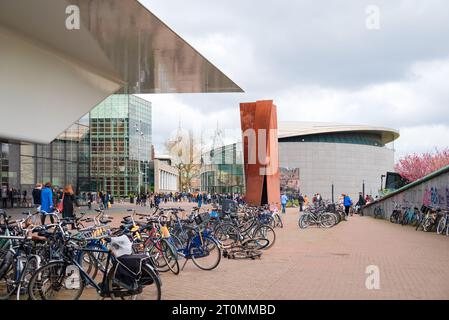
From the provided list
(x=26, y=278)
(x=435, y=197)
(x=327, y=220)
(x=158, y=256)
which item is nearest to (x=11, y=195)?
(x=327, y=220)

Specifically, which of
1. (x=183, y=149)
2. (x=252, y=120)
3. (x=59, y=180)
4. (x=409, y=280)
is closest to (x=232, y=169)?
(x=183, y=149)

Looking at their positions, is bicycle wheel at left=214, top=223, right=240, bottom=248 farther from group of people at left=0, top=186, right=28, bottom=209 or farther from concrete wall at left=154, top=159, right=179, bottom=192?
concrete wall at left=154, top=159, right=179, bottom=192

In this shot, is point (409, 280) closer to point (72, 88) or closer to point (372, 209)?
point (72, 88)

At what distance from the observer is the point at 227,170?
63.8m

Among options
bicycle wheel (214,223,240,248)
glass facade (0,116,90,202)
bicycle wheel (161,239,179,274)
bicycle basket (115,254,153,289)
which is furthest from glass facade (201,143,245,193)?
bicycle basket (115,254,153,289)

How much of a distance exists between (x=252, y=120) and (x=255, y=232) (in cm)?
1515

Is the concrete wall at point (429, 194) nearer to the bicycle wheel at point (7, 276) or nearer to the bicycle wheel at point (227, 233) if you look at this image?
the bicycle wheel at point (227, 233)

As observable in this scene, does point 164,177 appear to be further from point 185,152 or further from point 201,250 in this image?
point 201,250

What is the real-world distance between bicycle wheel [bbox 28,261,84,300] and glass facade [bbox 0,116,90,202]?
23485 millimetres

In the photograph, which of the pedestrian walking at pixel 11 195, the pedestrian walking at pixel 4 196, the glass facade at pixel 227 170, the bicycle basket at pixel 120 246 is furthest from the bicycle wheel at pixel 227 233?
the glass facade at pixel 227 170

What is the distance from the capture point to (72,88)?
20.7m

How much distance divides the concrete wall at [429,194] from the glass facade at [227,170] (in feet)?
119

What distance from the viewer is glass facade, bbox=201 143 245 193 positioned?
61.9 meters

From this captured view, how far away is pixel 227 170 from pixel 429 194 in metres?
44.7
